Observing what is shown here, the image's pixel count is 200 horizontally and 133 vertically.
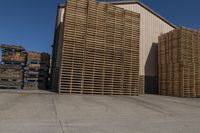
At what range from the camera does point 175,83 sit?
14578 millimetres

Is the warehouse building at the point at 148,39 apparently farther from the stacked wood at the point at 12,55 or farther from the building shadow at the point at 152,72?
the stacked wood at the point at 12,55

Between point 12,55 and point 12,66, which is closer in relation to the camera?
Answer: point 12,66

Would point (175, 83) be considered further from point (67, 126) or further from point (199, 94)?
point (67, 126)

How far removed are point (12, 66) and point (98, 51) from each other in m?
7.36

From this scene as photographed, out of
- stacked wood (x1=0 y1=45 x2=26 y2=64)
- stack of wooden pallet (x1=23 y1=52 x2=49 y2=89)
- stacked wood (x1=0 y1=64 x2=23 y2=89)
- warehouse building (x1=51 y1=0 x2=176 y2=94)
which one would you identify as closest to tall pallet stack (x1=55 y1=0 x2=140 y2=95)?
warehouse building (x1=51 y1=0 x2=176 y2=94)

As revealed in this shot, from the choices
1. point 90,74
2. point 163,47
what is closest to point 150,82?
point 163,47

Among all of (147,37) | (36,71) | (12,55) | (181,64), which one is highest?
(147,37)

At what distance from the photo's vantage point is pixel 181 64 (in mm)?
14242

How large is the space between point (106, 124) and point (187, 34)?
45.0 ft

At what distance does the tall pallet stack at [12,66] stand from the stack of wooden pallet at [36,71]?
0.47 meters

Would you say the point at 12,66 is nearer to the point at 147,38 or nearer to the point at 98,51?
the point at 98,51

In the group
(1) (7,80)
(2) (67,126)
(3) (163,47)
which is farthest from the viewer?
(3) (163,47)

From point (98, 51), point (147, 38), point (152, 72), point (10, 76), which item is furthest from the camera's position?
point (147, 38)

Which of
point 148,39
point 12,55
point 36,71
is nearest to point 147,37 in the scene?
point 148,39
